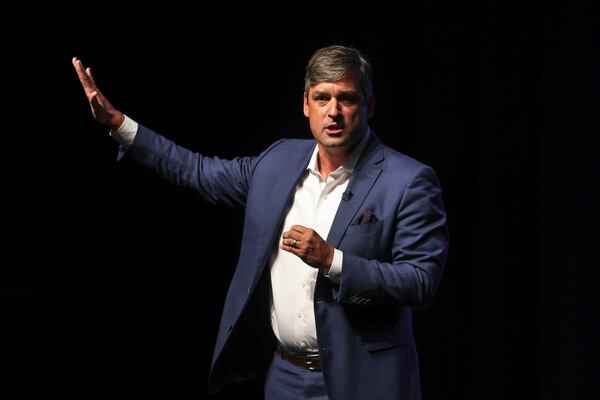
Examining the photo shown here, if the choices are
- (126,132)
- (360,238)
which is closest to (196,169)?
(126,132)

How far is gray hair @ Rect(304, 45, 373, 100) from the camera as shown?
2025 mm

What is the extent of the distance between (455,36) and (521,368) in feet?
3.79

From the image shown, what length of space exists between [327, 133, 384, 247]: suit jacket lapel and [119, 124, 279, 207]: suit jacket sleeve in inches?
12.5

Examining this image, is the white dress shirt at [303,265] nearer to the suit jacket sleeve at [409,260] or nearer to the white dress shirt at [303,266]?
the white dress shirt at [303,266]

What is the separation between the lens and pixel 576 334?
2.79m

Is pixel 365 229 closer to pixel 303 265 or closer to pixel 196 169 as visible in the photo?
pixel 303 265

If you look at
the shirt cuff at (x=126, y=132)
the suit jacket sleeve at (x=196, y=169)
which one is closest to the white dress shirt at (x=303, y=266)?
the suit jacket sleeve at (x=196, y=169)

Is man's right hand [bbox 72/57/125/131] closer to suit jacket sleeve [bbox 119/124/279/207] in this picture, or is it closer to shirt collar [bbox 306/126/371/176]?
suit jacket sleeve [bbox 119/124/279/207]

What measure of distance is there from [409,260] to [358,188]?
0.21 m

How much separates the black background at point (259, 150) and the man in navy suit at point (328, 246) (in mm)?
754

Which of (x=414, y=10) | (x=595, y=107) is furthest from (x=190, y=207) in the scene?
(x=595, y=107)

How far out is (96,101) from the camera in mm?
2115

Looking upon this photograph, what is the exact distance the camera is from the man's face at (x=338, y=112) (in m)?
2.02

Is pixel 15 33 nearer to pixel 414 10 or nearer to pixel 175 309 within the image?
pixel 175 309
